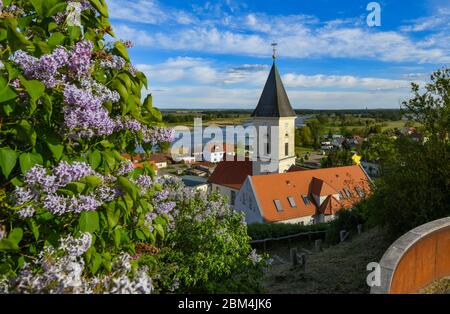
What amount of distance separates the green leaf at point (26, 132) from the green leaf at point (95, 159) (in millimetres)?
518

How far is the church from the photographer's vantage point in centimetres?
3509

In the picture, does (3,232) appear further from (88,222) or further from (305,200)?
(305,200)

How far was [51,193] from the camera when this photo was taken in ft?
8.45

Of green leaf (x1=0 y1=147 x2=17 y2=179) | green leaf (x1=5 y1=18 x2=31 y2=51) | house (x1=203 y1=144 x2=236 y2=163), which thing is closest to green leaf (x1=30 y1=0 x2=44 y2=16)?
green leaf (x1=5 y1=18 x2=31 y2=51)

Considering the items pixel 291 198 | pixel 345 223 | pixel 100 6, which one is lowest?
pixel 291 198

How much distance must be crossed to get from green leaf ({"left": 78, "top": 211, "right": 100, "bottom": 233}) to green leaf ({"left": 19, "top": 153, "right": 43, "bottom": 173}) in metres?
0.51

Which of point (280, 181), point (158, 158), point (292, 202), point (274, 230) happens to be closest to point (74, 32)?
point (274, 230)

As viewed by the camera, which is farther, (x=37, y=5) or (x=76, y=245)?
(x=37, y=5)

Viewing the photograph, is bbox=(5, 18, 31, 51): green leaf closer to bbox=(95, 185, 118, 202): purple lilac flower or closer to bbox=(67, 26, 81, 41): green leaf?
Answer: bbox=(67, 26, 81, 41): green leaf

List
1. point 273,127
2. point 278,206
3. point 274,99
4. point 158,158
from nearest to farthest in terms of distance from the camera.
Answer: point 278,206 < point 274,99 < point 273,127 < point 158,158

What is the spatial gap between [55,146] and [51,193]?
431 mm

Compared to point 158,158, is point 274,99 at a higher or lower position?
higher
